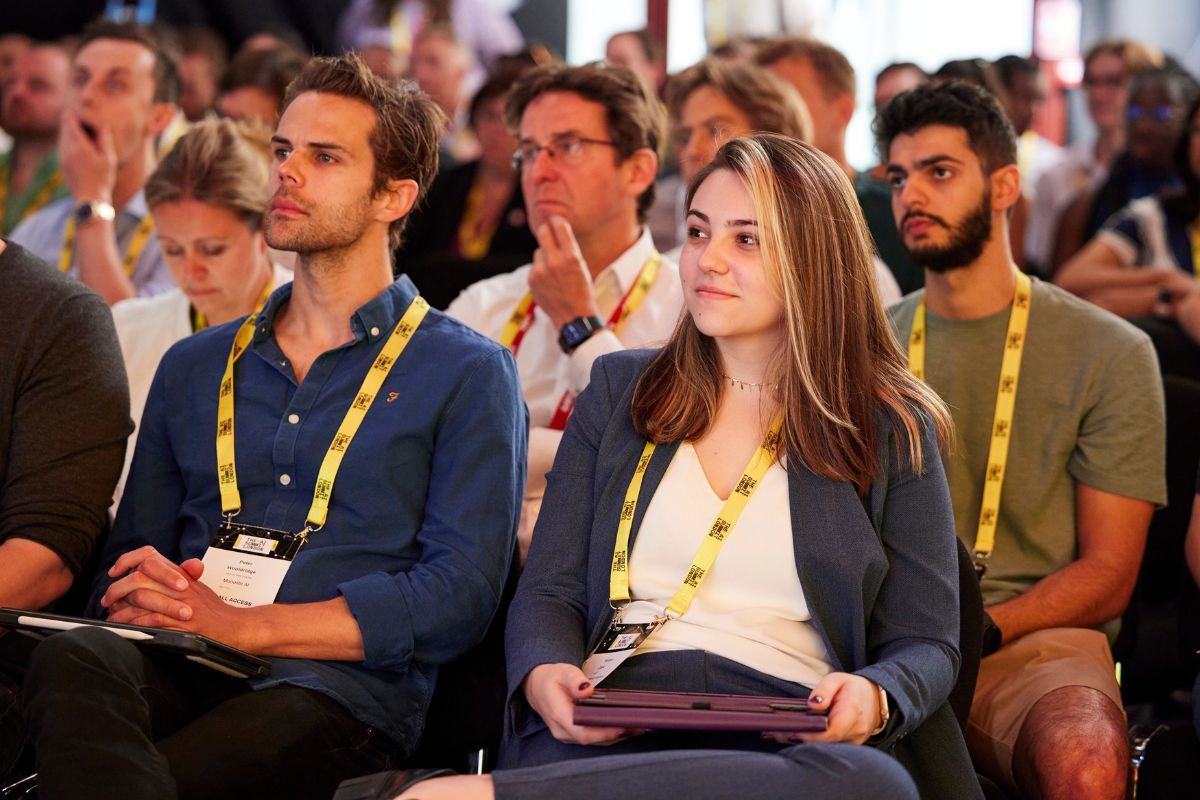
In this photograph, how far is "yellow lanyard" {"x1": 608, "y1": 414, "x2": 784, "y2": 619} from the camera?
7.57ft

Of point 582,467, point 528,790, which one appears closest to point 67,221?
point 582,467

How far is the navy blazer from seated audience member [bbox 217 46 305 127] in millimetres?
3170

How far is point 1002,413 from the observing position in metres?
3.13

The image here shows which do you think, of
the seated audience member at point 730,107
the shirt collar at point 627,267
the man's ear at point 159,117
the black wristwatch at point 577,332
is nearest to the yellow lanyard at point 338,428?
the black wristwatch at point 577,332

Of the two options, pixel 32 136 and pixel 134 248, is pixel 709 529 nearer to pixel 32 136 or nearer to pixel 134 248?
pixel 134 248

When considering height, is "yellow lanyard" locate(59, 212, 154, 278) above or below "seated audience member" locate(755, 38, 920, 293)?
below

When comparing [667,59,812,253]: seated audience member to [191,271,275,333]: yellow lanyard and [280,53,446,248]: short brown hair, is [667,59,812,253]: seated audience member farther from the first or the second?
[280,53,446,248]: short brown hair

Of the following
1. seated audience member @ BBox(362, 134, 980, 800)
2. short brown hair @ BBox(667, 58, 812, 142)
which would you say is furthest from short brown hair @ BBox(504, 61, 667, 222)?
seated audience member @ BBox(362, 134, 980, 800)

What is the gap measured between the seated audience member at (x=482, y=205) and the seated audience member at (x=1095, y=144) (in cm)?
247

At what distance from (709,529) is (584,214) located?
1569mm

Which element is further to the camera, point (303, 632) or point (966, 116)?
point (966, 116)

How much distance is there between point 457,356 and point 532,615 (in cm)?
56

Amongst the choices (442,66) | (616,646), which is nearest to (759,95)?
(616,646)

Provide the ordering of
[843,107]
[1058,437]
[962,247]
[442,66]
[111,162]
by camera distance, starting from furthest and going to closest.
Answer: [442,66] < [843,107] < [111,162] < [962,247] < [1058,437]
